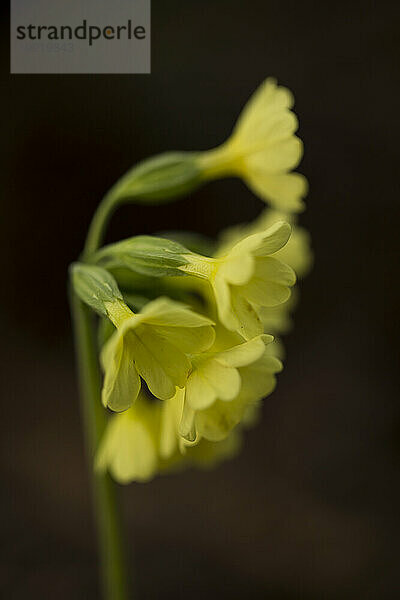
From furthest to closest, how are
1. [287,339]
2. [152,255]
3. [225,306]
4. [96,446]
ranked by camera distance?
[287,339], [96,446], [152,255], [225,306]

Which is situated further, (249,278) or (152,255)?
(152,255)

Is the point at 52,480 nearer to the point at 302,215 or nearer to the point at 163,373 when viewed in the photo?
the point at 302,215

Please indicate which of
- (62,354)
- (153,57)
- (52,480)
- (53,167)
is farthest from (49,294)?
(153,57)

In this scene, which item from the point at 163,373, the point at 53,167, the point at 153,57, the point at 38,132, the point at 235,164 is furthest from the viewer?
the point at 53,167

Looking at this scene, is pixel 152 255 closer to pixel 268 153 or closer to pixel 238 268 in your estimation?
pixel 238 268

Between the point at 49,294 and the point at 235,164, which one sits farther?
the point at 49,294
